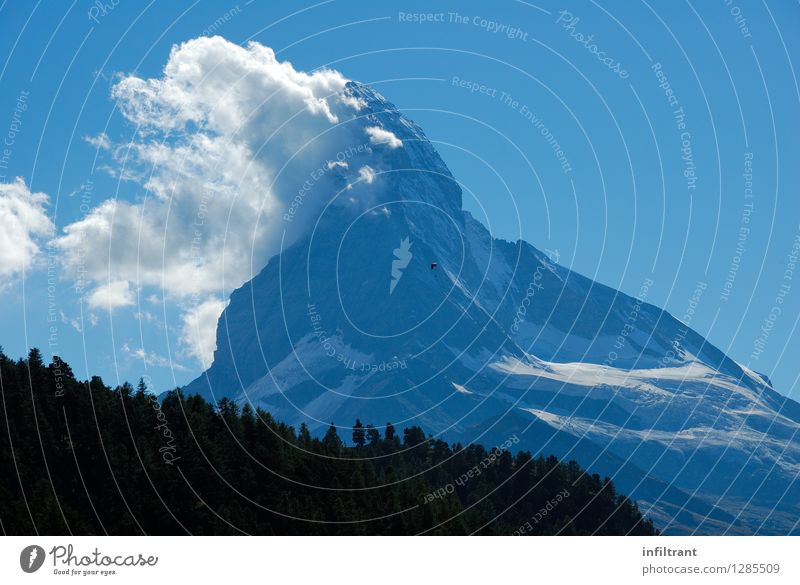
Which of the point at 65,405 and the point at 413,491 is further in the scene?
the point at 413,491

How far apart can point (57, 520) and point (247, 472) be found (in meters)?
42.3

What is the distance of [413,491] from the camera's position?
16788 cm
